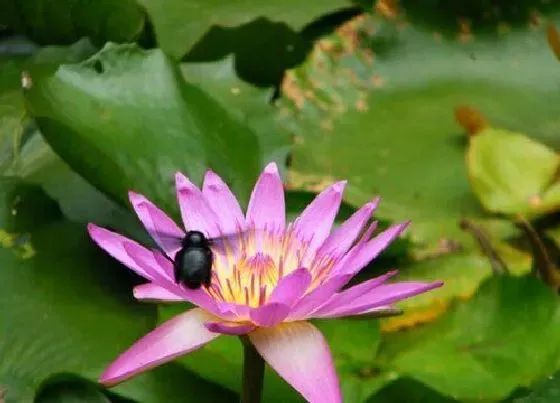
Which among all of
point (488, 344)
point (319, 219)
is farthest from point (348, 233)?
point (488, 344)

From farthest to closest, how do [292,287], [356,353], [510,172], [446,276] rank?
[510,172] → [446,276] → [356,353] → [292,287]

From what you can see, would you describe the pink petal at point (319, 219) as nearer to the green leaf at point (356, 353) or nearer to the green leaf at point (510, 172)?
the green leaf at point (356, 353)

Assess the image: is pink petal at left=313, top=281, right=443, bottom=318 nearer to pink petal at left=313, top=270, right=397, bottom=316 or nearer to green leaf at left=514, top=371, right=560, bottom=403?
pink petal at left=313, top=270, right=397, bottom=316

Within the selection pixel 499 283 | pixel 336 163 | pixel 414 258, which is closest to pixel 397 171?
pixel 336 163

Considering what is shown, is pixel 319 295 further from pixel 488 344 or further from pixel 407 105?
pixel 407 105

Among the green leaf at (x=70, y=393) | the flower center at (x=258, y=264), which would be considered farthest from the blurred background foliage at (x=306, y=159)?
the flower center at (x=258, y=264)

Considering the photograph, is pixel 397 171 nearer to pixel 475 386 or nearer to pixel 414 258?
pixel 414 258
